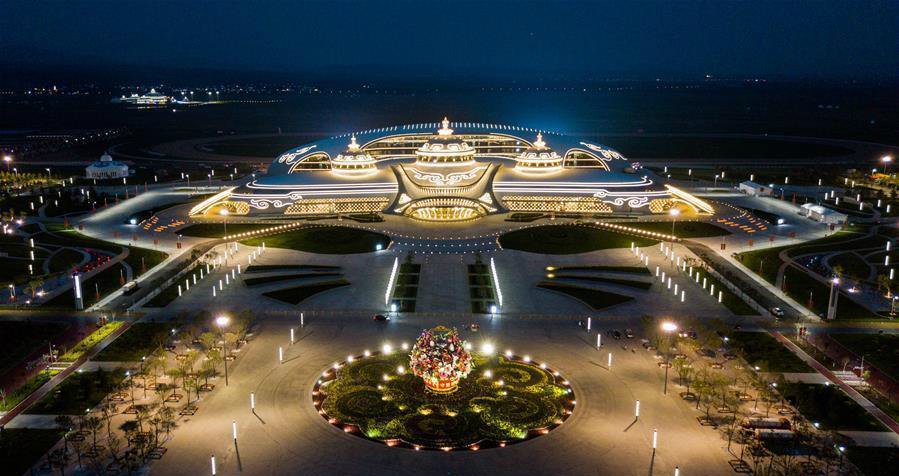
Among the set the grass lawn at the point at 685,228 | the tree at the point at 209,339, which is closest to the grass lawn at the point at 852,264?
the grass lawn at the point at 685,228

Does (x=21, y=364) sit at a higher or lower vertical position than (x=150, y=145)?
lower

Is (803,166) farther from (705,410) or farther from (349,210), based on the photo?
(705,410)

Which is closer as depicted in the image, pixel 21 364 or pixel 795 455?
pixel 795 455

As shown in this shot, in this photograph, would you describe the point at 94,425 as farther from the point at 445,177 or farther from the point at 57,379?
the point at 445,177

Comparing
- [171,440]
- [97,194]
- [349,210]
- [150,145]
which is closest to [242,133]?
[150,145]

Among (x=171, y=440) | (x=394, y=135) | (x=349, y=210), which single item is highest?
(x=394, y=135)

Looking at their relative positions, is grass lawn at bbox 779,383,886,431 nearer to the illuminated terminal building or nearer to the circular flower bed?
the circular flower bed

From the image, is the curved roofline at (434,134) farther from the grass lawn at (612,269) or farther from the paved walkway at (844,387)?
the paved walkway at (844,387)
